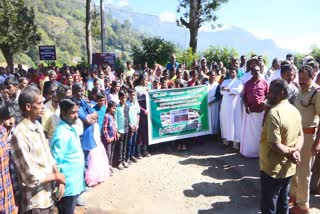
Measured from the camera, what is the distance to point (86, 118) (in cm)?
544

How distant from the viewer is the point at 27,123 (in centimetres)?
289

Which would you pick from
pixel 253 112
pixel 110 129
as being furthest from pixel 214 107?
pixel 110 129

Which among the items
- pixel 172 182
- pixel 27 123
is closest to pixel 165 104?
pixel 172 182

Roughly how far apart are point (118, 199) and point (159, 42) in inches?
542

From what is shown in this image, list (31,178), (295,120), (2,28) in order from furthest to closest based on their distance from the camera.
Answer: (2,28) → (295,120) → (31,178)

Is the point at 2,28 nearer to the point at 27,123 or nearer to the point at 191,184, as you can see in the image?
the point at 191,184

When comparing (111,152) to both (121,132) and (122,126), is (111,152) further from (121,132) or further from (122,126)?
(122,126)

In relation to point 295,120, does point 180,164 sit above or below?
below

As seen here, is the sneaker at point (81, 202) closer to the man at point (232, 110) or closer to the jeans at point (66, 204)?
the jeans at point (66, 204)

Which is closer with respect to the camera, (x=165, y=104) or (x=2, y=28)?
(x=165, y=104)

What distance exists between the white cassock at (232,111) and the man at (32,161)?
529 centimetres

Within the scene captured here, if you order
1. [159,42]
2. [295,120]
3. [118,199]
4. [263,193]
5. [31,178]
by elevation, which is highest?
[159,42]

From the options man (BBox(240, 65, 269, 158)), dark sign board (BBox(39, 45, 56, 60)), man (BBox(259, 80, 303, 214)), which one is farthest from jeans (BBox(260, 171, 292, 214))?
Result: dark sign board (BBox(39, 45, 56, 60))

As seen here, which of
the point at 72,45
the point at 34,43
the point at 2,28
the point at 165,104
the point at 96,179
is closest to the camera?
the point at 96,179
